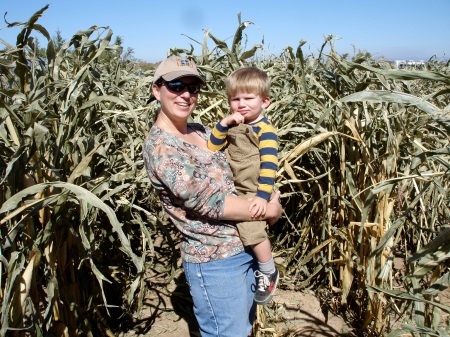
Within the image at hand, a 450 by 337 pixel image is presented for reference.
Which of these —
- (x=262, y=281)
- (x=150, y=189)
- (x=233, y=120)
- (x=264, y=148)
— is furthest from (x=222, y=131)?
(x=150, y=189)

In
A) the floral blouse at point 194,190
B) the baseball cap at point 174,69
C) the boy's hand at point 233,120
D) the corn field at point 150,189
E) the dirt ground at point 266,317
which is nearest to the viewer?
the corn field at point 150,189

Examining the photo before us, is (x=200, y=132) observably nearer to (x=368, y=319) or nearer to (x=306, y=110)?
(x=306, y=110)

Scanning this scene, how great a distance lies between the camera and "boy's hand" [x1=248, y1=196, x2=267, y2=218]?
55.0 inches

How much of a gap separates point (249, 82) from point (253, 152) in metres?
0.26

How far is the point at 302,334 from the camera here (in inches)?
85.5

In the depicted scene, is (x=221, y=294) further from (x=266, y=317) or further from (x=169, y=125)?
(x=266, y=317)

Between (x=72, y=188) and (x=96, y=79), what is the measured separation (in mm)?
658

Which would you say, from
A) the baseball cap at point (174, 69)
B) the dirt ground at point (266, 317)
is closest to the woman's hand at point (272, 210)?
the baseball cap at point (174, 69)

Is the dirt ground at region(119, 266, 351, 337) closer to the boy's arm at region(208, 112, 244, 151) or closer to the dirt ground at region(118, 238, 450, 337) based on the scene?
the dirt ground at region(118, 238, 450, 337)

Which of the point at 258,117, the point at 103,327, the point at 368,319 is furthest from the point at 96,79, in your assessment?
the point at 368,319

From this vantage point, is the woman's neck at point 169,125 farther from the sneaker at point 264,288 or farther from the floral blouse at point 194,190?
the sneaker at point 264,288

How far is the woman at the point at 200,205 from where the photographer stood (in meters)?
1.30

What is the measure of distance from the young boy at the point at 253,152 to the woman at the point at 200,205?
41mm

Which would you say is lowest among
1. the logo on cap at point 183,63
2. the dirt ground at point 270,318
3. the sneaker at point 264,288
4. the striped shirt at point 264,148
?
the dirt ground at point 270,318
